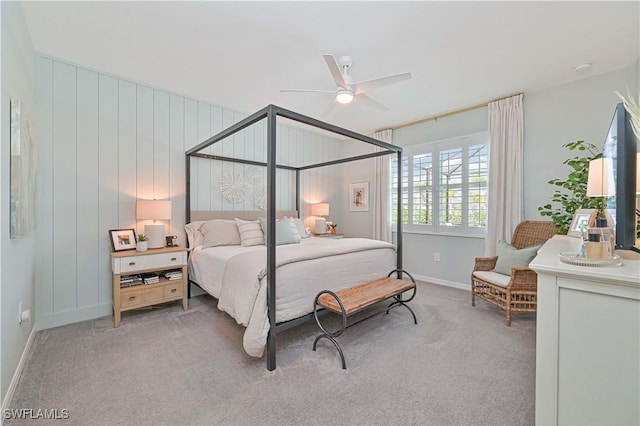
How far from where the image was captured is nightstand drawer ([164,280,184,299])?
3.02 metres

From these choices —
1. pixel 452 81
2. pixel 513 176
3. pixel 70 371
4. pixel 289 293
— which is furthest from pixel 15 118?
pixel 513 176

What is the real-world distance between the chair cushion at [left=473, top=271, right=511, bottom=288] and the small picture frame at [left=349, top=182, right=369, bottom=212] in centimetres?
240

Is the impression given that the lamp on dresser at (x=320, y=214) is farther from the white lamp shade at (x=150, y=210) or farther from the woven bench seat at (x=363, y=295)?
the white lamp shade at (x=150, y=210)

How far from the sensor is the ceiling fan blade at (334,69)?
2133 millimetres

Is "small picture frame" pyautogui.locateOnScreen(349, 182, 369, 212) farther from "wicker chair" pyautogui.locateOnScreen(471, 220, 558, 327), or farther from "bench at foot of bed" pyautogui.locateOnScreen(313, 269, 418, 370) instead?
"bench at foot of bed" pyautogui.locateOnScreen(313, 269, 418, 370)

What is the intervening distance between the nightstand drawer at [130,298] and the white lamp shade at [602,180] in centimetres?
388

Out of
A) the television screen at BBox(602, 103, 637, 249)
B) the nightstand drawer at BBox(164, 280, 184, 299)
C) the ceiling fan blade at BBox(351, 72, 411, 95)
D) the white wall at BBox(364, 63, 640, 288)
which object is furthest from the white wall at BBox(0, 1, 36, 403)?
the white wall at BBox(364, 63, 640, 288)

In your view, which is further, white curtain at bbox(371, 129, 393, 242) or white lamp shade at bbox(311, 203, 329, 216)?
white lamp shade at bbox(311, 203, 329, 216)

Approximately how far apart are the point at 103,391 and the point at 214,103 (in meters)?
→ 3.41

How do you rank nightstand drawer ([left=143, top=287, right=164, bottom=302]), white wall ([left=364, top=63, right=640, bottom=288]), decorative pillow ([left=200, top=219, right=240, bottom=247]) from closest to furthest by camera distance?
1. nightstand drawer ([left=143, top=287, right=164, bottom=302])
2. white wall ([left=364, top=63, right=640, bottom=288])
3. decorative pillow ([left=200, top=219, right=240, bottom=247])

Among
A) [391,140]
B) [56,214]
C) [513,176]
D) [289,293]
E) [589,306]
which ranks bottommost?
[289,293]

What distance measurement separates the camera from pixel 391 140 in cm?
482

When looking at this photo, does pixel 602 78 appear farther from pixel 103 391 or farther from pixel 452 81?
pixel 103 391

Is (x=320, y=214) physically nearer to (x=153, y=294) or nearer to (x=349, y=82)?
(x=349, y=82)
